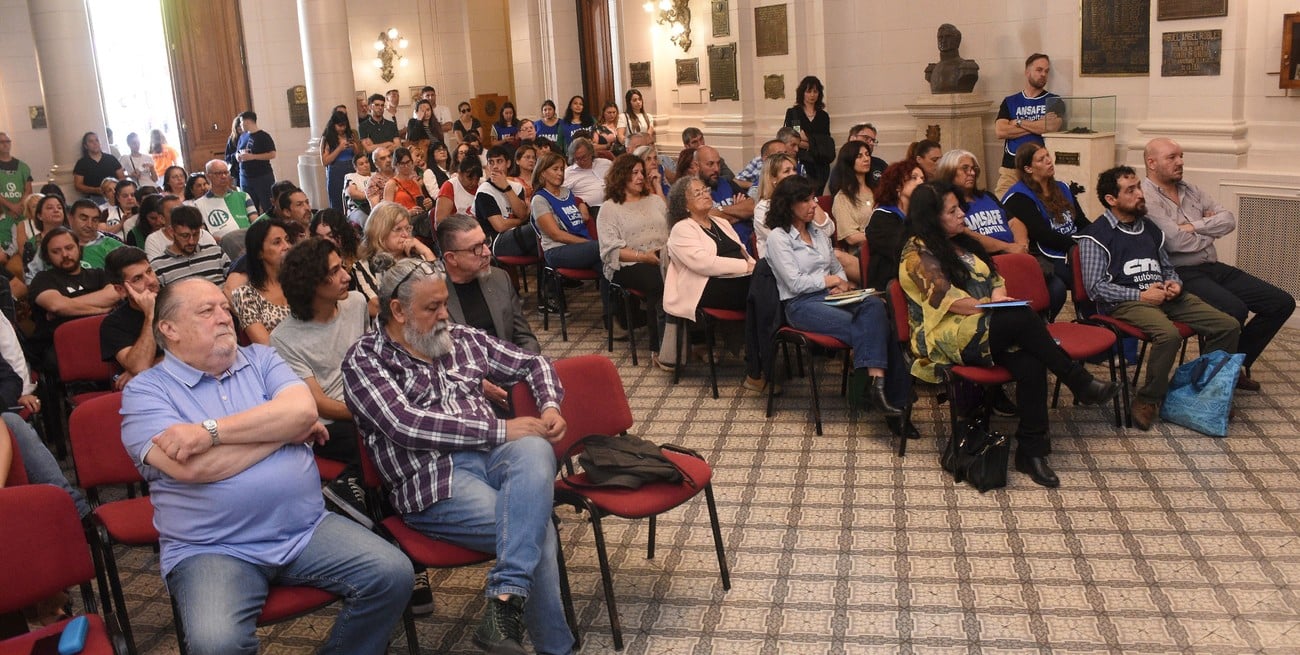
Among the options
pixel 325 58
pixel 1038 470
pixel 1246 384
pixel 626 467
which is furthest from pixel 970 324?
pixel 325 58

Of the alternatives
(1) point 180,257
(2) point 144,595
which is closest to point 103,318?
(1) point 180,257

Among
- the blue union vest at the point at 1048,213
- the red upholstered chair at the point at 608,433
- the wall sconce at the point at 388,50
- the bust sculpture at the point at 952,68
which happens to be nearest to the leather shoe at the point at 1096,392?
the blue union vest at the point at 1048,213

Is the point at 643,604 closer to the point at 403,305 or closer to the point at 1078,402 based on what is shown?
the point at 403,305

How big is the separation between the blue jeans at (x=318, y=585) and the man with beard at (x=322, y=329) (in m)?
0.92

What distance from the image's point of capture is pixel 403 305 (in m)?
3.90

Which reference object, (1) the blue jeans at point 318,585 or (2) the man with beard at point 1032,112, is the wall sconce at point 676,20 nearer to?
(2) the man with beard at point 1032,112

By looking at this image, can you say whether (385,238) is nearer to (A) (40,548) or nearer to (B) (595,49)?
(A) (40,548)

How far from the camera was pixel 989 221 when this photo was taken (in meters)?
6.64

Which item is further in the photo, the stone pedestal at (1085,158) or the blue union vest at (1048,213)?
the stone pedestal at (1085,158)

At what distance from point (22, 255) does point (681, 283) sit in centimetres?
474

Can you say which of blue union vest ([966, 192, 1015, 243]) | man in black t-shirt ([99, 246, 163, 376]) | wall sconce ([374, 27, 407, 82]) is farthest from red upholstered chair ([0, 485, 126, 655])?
wall sconce ([374, 27, 407, 82])

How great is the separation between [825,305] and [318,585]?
10.6 ft

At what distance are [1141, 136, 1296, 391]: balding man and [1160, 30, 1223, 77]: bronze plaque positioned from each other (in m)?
2.14

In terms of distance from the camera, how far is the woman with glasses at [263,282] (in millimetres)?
4930
